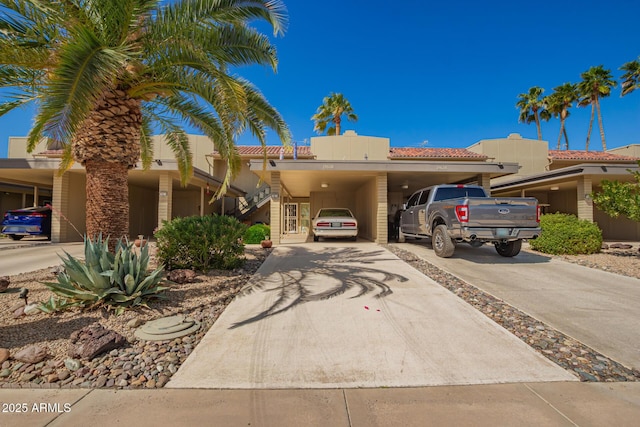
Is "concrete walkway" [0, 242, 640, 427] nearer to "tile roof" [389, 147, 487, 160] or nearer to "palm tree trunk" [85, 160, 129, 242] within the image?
"palm tree trunk" [85, 160, 129, 242]

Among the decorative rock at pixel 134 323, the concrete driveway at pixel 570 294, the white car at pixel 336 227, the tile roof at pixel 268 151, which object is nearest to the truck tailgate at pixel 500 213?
the concrete driveway at pixel 570 294

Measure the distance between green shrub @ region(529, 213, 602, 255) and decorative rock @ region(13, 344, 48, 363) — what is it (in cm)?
1175

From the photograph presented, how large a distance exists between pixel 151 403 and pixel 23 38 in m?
5.60

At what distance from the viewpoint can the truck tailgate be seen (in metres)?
7.14

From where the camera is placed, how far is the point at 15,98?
18.7 feet

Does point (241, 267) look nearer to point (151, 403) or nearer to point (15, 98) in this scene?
point (151, 403)

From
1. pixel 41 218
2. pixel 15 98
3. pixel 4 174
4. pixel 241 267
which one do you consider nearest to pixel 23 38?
pixel 15 98

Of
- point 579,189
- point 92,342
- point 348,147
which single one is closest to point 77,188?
point 92,342

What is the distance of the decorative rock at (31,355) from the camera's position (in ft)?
9.15

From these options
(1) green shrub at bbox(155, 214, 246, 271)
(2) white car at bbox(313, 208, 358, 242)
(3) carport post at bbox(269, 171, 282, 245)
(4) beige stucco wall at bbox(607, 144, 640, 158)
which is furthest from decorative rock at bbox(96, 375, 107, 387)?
(4) beige stucco wall at bbox(607, 144, 640, 158)

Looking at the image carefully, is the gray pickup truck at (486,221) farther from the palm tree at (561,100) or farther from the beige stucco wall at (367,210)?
the palm tree at (561,100)

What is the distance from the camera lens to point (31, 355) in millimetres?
2805

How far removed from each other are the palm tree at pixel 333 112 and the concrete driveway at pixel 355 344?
80.2ft

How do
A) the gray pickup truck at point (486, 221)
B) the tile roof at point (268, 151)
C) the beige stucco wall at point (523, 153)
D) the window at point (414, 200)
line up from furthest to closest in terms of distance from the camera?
the beige stucco wall at point (523, 153) → the tile roof at point (268, 151) → the window at point (414, 200) → the gray pickup truck at point (486, 221)
